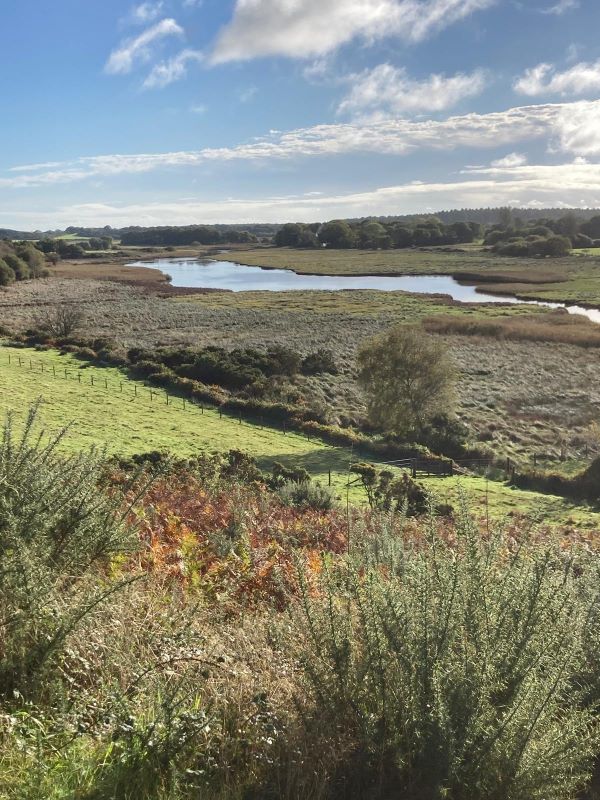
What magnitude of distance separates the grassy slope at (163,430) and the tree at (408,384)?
358cm

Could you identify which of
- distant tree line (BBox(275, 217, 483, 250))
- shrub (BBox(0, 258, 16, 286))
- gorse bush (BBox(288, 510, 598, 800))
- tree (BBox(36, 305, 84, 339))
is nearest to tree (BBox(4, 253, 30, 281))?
shrub (BBox(0, 258, 16, 286))

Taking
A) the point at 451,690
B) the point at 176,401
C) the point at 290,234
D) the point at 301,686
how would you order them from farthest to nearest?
1. the point at 290,234
2. the point at 176,401
3. the point at 301,686
4. the point at 451,690

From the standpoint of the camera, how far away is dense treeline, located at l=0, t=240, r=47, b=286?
82.8 meters

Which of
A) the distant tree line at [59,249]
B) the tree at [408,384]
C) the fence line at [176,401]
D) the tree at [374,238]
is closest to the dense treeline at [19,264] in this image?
the distant tree line at [59,249]

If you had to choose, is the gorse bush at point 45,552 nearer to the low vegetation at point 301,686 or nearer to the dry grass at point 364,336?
the low vegetation at point 301,686

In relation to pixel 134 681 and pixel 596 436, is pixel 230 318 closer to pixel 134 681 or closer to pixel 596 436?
pixel 596 436

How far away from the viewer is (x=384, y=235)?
175m

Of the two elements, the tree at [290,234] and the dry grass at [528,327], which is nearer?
the dry grass at [528,327]

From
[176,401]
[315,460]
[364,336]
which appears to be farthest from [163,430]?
[364,336]

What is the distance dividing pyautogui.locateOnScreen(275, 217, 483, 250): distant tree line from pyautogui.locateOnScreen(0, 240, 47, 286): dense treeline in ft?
305

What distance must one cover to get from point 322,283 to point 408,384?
74.3 metres

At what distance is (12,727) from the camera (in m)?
3.54

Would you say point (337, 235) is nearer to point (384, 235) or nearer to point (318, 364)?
point (384, 235)

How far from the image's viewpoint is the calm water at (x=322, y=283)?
3142 inches
